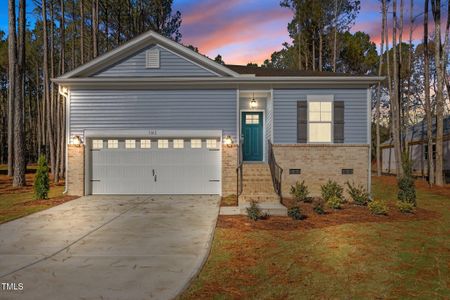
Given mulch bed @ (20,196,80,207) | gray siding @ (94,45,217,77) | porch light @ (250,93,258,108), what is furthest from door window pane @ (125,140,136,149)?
porch light @ (250,93,258,108)

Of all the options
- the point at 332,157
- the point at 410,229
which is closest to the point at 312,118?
the point at 332,157

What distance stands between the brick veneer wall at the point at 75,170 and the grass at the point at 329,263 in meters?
8.08

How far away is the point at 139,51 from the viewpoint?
15.2 meters

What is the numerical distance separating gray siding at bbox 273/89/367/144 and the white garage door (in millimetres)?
2656

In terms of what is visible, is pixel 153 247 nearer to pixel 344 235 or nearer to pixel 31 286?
pixel 31 286

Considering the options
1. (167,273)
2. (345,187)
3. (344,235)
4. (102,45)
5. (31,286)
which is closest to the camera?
(31,286)

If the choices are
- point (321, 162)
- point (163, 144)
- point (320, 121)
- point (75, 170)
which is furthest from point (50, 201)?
point (320, 121)

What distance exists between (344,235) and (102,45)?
28111 mm

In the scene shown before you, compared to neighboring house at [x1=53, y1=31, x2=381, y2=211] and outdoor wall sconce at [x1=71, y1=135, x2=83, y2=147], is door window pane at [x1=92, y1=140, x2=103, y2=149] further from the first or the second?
outdoor wall sconce at [x1=71, y1=135, x2=83, y2=147]

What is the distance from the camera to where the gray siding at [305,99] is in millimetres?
14633

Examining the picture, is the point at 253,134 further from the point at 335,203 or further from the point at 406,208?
the point at 406,208

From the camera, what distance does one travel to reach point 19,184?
18.7 meters

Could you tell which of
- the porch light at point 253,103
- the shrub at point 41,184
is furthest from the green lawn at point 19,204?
the porch light at point 253,103

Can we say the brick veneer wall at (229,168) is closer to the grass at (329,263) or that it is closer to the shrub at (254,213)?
the shrub at (254,213)
